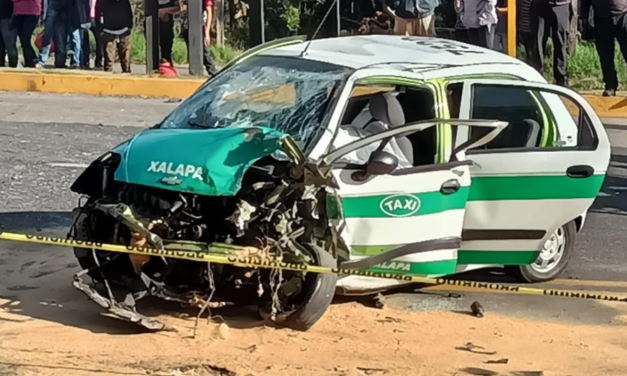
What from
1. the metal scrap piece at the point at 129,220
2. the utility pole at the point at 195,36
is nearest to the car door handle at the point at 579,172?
the metal scrap piece at the point at 129,220

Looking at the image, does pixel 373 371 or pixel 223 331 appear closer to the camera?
pixel 373 371

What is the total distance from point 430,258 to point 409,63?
131 cm

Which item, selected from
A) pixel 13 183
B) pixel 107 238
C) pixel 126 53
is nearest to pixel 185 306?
pixel 107 238

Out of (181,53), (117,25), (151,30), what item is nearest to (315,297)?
(151,30)

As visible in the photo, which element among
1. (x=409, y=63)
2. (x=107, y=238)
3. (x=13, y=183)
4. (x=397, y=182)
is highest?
(x=409, y=63)

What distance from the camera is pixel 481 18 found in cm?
1531

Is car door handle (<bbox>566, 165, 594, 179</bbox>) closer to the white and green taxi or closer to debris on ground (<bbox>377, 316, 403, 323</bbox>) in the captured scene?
the white and green taxi

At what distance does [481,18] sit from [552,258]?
8246 mm

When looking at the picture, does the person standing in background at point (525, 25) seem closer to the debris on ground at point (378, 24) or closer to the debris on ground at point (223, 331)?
the debris on ground at point (378, 24)

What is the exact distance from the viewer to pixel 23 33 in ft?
58.6

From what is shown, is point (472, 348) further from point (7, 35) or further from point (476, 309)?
point (7, 35)

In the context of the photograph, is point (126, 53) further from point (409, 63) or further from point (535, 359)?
point (535, 359)

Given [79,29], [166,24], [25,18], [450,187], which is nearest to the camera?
[450,187]

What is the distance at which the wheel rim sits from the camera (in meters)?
7.54
